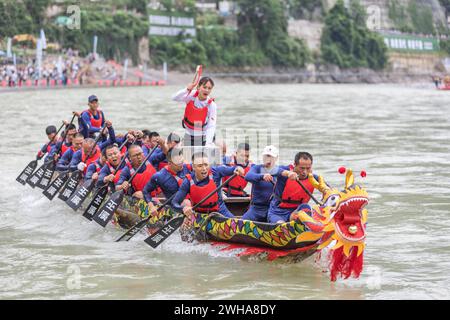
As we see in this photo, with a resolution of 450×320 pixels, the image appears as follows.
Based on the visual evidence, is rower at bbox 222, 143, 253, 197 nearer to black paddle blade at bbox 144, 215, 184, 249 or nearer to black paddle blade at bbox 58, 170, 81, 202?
black paddle blade at bbox 144, 215, 184, 249

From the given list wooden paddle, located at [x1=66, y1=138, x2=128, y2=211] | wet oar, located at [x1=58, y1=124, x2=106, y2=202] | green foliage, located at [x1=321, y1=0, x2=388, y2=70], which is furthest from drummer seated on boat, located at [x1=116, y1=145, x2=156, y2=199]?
green foliage, located at [x1=321, y1=0, x2=388, y2=70]

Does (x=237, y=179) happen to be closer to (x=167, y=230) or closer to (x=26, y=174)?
(x=167, y=230)

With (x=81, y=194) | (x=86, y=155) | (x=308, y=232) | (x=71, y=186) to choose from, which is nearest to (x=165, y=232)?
(x=308, y=232)

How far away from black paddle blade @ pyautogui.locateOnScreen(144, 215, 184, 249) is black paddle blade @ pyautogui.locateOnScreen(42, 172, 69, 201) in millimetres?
3811

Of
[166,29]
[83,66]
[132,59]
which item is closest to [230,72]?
[166,29]

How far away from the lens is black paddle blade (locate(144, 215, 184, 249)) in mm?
9734

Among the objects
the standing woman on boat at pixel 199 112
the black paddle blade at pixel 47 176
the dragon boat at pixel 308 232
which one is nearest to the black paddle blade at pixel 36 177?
the black paddle blade at pixel 47 176

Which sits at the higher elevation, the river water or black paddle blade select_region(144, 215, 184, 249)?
black paddle blade select_region(144, 215, 184, 249)

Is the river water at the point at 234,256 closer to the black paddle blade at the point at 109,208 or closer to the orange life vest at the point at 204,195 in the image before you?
the black paddle blade at the point at 109,208

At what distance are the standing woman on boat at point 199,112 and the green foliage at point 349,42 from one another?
3577 inches

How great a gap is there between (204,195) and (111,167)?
8.50 ft

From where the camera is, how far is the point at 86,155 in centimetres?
1328

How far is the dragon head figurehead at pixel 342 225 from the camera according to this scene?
7.90m

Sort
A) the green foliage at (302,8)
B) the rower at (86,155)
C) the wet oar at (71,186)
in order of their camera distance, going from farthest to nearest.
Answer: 1. the green foliage at (302,8)
2. the rower at (86,155)
3. the wet oar at (71,186)
